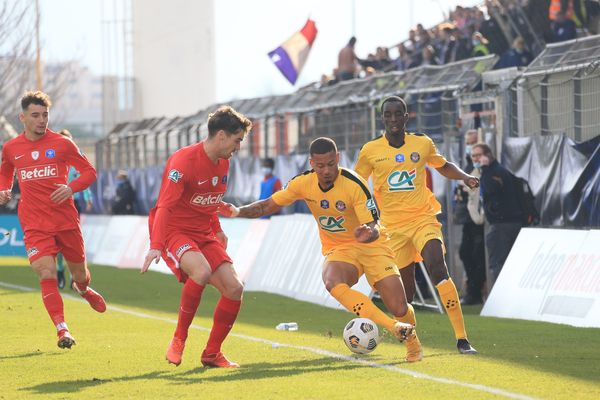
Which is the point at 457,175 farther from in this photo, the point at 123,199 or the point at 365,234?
the point at 123,199

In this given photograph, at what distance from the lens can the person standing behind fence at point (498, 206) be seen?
707 inches

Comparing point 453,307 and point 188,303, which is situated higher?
A: point 188,303

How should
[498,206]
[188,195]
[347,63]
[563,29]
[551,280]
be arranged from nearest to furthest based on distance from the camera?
[188,195] < [551,280] < [498,206] < [563,29] < [347,63]

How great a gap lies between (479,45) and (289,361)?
13739mm

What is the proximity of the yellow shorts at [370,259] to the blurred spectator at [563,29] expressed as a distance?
39.5ft

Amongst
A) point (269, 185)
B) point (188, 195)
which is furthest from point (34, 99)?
point (269, 185)

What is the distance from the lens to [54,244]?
525 inches

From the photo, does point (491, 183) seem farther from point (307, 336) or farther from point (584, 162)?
point (307, 336)

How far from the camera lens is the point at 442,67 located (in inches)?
886

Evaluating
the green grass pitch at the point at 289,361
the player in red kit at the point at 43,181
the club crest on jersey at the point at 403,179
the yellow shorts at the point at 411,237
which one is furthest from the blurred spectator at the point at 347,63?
the yellow shorts at the point at 411,237

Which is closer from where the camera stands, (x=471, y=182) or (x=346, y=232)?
(x=346, y=232)

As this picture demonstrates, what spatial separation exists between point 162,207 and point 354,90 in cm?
1491

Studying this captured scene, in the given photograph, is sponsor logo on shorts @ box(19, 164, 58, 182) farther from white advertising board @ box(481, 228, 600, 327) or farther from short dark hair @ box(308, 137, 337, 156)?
white advertising board @ box(481, 228, 600, 327)

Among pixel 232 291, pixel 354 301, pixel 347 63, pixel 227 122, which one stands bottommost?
pixel 354 301
